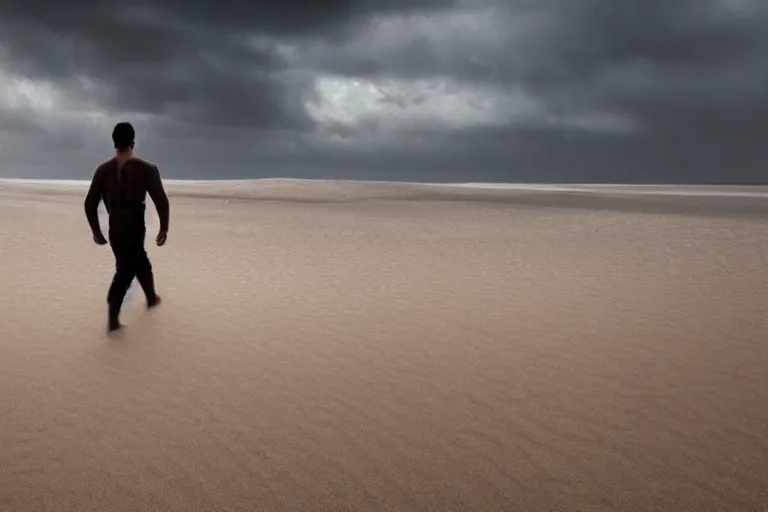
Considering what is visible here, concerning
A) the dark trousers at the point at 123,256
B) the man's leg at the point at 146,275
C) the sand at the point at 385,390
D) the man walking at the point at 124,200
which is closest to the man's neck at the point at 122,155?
the man walking at the point at 124,200

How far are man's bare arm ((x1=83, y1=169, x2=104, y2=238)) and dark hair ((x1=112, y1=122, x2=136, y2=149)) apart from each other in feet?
1.19

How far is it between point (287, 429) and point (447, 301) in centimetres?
497

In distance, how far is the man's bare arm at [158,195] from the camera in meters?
6.70

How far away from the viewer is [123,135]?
650 cm

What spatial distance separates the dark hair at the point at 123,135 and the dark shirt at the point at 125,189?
0.51ft

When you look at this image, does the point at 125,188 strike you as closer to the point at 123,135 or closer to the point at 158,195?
the point at 158,195

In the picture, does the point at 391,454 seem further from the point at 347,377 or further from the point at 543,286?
the point at 543,286

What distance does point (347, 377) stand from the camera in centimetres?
582

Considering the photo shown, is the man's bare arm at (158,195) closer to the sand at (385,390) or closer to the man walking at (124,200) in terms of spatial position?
the man walking at (124,200)

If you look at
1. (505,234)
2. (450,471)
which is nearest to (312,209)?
(505,234)

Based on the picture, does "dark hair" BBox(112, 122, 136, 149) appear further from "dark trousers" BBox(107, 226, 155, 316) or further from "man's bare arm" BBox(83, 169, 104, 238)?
"dark trousers" BBox(107, 226, 155, 316)

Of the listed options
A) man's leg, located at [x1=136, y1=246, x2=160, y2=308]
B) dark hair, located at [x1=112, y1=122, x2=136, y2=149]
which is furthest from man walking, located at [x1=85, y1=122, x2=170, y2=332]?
man's leg, located at [x1=136, y1=246, x2=160, y2=308]

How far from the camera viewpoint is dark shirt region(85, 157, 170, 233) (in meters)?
6.58

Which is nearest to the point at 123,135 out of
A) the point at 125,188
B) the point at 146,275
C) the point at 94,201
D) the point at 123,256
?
the point at 125,188
